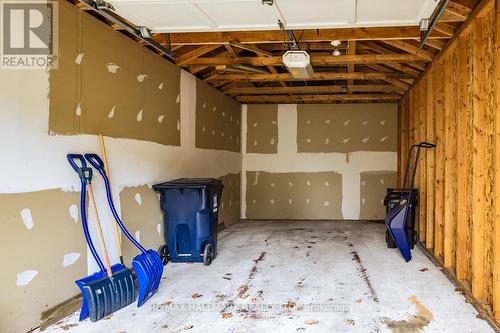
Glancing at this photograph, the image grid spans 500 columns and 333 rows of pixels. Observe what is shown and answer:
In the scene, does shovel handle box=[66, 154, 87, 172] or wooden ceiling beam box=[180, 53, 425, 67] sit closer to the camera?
shovel handle box=[66, 154, 87, 172]

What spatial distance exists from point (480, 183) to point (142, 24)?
328cm

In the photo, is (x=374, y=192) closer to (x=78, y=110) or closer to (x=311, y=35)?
(x=311, y=35)

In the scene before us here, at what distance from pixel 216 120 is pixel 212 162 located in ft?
2.70

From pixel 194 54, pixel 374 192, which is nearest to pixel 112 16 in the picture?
pixel 194 54

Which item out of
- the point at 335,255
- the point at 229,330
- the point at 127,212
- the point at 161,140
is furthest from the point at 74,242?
the point at 335,255

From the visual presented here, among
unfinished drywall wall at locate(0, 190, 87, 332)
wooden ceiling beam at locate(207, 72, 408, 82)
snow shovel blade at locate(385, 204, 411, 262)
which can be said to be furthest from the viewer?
wooden ceiling beam at locate(207, 72, 408, 82)

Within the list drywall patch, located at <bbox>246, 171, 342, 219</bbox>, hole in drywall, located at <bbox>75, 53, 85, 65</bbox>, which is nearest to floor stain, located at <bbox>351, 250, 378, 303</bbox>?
drywall patch, located at <bbox>246, 171, 342, 219</bbox>

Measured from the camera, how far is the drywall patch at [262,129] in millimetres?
8711

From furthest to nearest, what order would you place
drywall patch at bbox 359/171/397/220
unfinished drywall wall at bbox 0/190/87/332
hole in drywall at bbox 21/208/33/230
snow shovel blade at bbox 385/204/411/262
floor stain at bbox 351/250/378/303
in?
drywall patch at bbox 359/171/397/220 → snow shovel blade at bbox 385/204/411/262 → floor stain at bbox 351/250/378/303 → hole in drywall at bbox 21/208/33/230 → unfinished drywall wall at bbox 0/190/87/332

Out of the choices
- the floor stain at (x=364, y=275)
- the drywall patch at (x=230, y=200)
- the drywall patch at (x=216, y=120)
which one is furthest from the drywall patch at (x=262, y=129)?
the floor stain at (x=364, y=275)

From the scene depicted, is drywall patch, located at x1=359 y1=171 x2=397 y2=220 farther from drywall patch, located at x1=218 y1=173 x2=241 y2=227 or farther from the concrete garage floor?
the concrete garage floor

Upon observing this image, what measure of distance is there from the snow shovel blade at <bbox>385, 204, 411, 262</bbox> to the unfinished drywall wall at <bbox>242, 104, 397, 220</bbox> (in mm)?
3655

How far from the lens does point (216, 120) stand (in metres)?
7.09

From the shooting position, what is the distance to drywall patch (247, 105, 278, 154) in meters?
8.71
